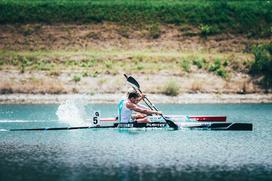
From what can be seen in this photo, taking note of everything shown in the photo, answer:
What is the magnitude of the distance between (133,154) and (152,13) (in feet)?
202

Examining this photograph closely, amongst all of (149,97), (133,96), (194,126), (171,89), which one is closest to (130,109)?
(133,96)

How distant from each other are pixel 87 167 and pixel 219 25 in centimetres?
6228

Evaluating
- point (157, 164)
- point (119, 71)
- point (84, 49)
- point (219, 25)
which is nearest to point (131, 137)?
point (157, 164)

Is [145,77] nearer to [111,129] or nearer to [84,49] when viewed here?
[84,49]

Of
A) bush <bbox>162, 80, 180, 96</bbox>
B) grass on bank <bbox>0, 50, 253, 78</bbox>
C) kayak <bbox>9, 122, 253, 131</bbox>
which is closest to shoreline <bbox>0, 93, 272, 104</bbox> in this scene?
bush <bbox>162, 80, 180, 96</bbox>

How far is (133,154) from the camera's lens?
86.4 ft

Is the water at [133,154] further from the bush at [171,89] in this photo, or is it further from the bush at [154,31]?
the bush at [154,31]

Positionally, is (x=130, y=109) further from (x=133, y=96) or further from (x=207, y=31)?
(x=207, y=31)

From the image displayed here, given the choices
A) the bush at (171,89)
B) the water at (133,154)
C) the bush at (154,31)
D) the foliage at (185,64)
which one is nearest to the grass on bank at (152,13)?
the bush at (154,31)

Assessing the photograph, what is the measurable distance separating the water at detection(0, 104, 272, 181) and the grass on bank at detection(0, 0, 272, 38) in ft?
151

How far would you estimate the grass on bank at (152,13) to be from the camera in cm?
8400

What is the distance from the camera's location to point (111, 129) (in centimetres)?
3494

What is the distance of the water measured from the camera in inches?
883

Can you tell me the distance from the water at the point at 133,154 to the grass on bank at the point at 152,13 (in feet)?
151
